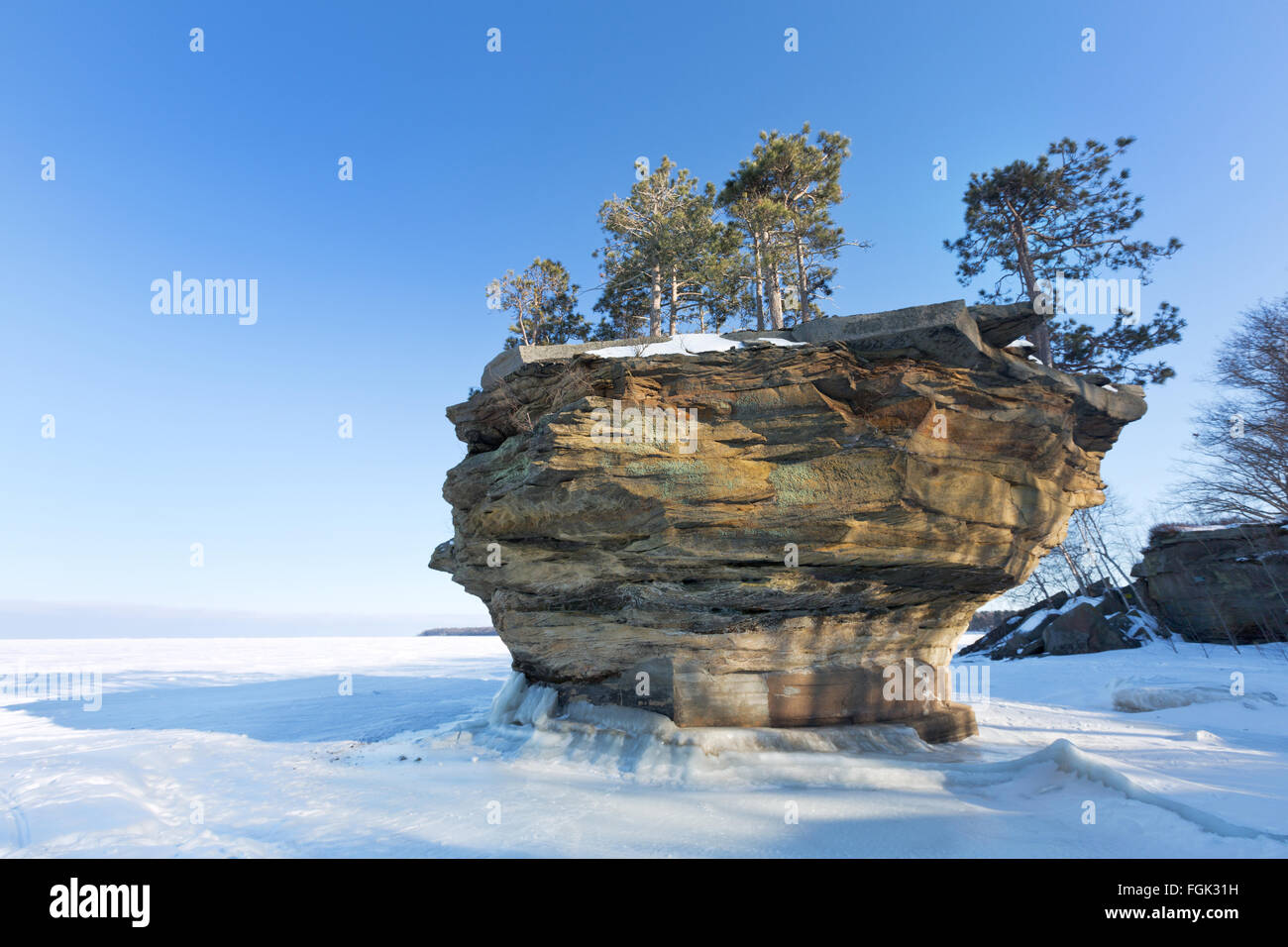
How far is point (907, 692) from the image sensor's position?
13305 millimetres

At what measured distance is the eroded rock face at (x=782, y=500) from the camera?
10.6m

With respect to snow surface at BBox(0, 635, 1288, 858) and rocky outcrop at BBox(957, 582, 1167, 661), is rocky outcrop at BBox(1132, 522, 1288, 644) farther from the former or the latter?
snow surface at BBox(0, 635, 1288, 858)

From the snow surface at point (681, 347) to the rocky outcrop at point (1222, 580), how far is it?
2696 centimetres

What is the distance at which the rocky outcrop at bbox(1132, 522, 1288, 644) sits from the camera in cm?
2352

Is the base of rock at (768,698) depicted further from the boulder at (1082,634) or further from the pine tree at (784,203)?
the boulder at (1082,634)

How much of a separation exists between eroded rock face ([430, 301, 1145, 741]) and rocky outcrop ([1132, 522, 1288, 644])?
60.0 feet

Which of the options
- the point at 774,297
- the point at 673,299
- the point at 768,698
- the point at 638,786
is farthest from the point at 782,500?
the point at 673,299

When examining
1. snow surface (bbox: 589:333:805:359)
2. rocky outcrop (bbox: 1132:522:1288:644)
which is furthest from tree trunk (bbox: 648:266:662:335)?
rocky outcrop (bbox: 1132:522:1288:644)

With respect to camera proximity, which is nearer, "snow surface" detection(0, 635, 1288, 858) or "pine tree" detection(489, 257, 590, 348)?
"snow surface" detection(0, 635, 1288, 858)

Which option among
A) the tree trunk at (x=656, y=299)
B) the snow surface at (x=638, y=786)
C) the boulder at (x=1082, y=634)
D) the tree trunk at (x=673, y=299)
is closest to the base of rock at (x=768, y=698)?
the snow surface at (x=638, y=786)

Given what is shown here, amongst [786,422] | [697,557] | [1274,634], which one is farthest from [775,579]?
[1274,634]

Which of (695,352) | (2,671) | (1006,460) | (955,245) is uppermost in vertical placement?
(955,245)
